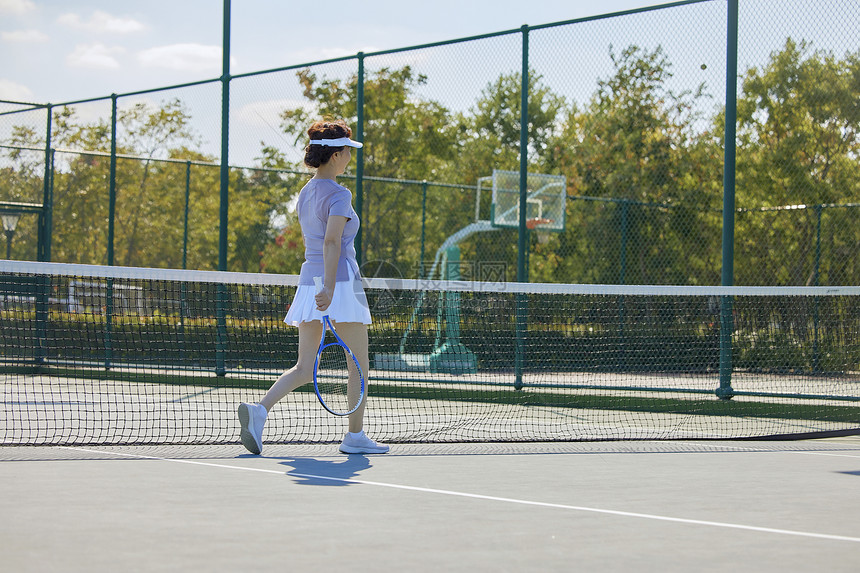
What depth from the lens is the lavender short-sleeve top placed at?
6.31 metres

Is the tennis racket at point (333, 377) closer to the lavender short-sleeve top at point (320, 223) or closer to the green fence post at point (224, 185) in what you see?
the lavender short-sleeve top at point (320, 223)

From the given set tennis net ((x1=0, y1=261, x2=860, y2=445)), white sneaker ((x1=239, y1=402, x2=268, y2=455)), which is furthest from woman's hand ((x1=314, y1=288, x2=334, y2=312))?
tennis net ((x1=0, y1=261, x2=860, y2=445))

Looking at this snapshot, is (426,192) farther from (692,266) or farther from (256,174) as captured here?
(692,266)

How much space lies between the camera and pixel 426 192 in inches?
736

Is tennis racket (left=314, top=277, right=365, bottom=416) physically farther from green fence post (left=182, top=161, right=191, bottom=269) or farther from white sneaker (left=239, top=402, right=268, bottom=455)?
green fence post (left=182, top=161, right=191, bottom=269)

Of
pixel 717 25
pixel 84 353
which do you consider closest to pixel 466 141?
pixel 84 353

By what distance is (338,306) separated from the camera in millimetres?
6363

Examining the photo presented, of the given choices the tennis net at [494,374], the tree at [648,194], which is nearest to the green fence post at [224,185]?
the tennis net at [494,374]

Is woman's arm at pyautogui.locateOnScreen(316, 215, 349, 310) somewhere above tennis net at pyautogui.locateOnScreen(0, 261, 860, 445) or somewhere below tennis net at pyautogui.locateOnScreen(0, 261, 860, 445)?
above

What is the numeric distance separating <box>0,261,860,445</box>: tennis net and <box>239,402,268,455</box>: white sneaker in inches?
25.2

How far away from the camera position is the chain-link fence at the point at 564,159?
12159mm

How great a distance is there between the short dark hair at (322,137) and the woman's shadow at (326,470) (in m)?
1.72

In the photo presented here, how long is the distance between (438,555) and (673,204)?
15.6 metres

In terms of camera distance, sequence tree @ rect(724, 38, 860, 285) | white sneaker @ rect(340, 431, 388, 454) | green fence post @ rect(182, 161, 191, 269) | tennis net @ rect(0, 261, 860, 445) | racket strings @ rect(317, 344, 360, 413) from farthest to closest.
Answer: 1. green fence post @ rect(182, 161, 191, 269)
2. tree @ rect(724, 38, 860, 285)
3. racket strings @ rect(317, 344, 360, 413)
4. tennis net @ rect(0, 261, 860, 445)
5. white sneaker @ rect(340, 431, 388, 454)
